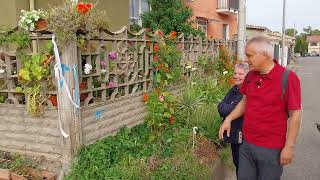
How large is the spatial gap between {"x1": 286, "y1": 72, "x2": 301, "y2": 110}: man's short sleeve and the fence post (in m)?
2.34

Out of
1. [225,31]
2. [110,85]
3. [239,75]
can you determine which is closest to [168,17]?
[110,85]

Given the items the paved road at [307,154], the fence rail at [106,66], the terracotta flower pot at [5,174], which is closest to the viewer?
the terracotta flower pot at [5,174]

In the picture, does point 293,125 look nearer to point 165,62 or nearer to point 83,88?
point 83,88

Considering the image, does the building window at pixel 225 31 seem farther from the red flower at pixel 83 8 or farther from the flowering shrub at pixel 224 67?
the red flower at pixel 83 8

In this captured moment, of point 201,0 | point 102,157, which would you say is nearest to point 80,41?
point 102,157

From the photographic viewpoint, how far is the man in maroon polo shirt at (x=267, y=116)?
343 cm

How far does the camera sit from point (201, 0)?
2084 cm

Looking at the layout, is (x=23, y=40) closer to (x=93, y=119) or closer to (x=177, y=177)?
(x=93, y=119)

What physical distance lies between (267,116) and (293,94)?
0.35 meters

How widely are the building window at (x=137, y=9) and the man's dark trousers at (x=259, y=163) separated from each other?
9.54 m

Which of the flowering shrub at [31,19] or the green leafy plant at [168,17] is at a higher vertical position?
the green leafy plant at [168,17]

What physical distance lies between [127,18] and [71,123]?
6.70 metres

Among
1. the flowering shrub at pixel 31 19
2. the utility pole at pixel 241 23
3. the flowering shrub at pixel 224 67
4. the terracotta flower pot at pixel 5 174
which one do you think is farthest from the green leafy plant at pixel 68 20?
the utility pole at pixel 241 23

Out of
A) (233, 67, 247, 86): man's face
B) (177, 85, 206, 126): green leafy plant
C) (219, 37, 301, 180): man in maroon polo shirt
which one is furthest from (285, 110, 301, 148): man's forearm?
(177, 85, 206, 126): green leafy plant
